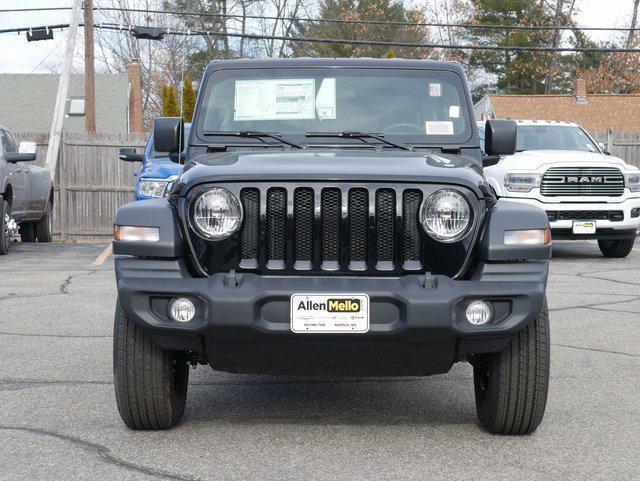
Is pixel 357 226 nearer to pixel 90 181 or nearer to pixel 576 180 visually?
pixel 576 180

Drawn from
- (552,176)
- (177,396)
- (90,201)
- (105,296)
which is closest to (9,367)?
(177,396)

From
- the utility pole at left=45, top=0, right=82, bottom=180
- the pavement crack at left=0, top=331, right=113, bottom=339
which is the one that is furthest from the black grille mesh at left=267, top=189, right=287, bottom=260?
the utility pole at left=45, top=0, right=82, bottom=180

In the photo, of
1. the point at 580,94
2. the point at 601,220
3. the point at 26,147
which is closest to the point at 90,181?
the point at 26,147

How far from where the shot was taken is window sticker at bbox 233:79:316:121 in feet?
19.8

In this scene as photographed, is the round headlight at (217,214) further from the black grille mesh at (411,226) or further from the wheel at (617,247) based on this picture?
the wheel at (617,247)

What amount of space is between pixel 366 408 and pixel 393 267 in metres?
1.15

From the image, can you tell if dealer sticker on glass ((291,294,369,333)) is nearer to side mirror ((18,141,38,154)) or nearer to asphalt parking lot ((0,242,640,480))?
asphalt parking lot ((0,242,640,480))

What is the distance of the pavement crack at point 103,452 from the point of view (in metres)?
4.36

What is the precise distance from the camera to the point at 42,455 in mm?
4664

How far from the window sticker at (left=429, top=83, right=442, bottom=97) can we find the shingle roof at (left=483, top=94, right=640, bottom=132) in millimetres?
35522

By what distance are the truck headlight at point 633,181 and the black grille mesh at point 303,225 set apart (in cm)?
1059

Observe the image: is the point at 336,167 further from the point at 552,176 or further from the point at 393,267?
the point at 552,176

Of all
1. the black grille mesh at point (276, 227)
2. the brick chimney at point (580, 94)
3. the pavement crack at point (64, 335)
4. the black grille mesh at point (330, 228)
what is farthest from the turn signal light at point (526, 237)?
the brick chimney at point (580, 94)

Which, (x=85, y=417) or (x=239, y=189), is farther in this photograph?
(x=85, y=417)
